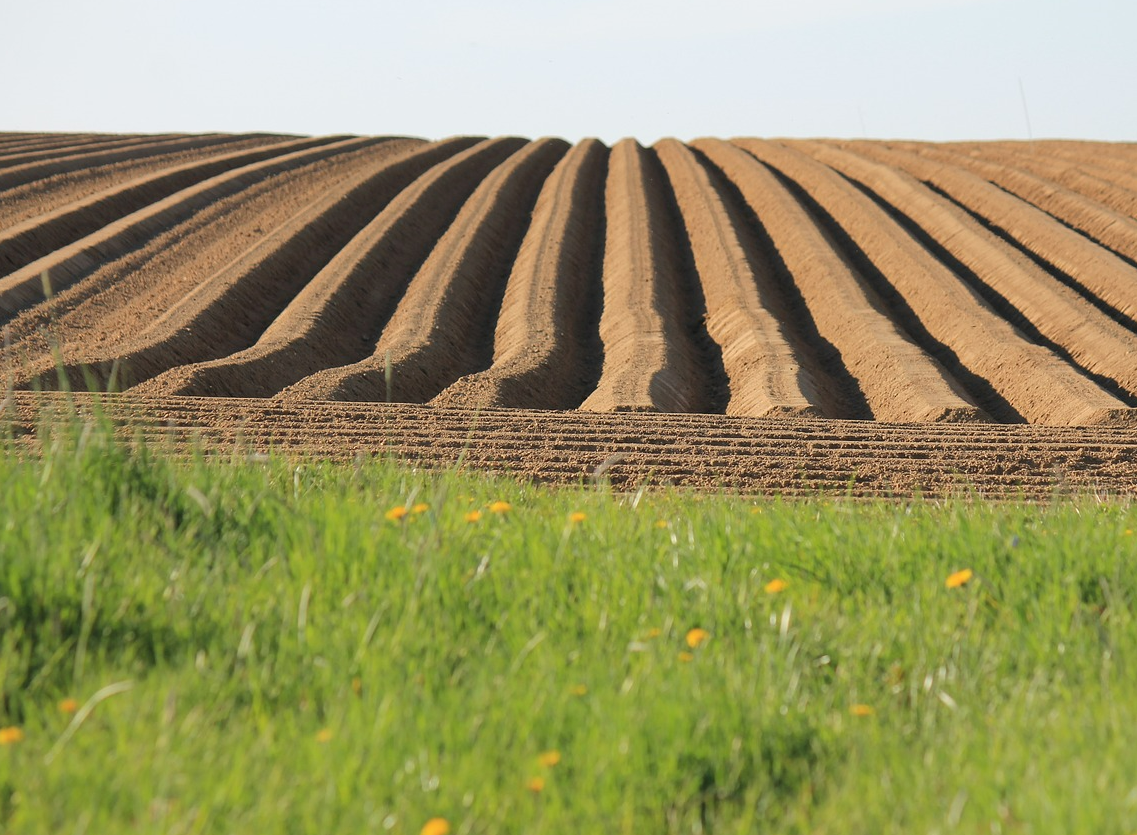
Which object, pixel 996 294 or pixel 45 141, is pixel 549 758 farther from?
pixel 45 141

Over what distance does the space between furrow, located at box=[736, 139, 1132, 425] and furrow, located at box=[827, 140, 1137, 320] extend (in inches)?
71.0

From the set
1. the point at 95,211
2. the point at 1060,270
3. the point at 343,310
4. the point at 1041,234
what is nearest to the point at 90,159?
the point at 95,211

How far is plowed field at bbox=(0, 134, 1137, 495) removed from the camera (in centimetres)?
723

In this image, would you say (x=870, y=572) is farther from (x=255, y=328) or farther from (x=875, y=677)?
(x=255, y=328)

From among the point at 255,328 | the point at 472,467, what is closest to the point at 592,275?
the point at 255,328

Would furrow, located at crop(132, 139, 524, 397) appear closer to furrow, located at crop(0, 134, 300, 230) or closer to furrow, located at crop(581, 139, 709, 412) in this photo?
furrow, located at crop(581, 139, 709, 412)

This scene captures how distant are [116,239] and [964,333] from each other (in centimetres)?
1225

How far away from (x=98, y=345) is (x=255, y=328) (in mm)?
2169

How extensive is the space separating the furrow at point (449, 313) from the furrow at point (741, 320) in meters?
2.91

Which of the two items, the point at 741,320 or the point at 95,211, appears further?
the point at 95,211

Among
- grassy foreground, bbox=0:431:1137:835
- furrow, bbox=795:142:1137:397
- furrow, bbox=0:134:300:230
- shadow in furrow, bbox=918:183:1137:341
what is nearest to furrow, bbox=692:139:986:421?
furrow, bbox=795:142:1137:397

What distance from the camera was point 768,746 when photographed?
2334 mm

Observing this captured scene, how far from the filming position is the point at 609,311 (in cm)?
1409

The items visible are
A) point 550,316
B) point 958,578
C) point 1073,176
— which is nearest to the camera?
point 958,578
